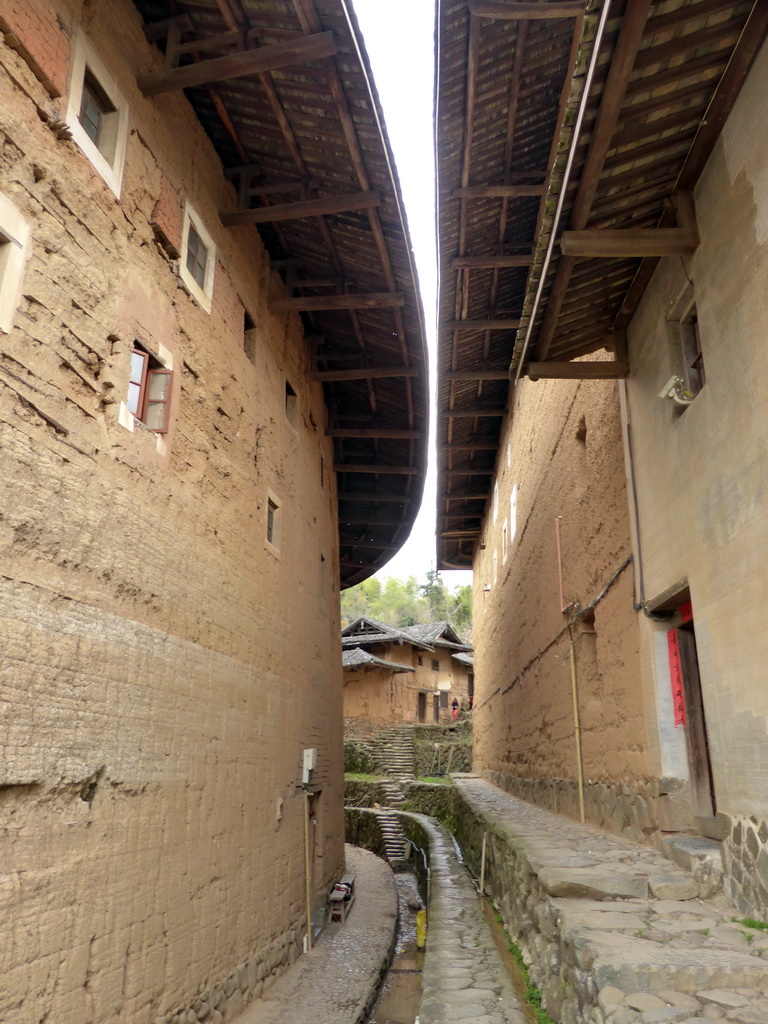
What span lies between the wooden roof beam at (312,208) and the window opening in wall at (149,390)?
2.63 meters

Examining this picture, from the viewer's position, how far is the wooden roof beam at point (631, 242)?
5992mm

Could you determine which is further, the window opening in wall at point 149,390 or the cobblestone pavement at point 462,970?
the window opening in wall at point 149,390

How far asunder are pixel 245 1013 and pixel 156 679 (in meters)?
3.82

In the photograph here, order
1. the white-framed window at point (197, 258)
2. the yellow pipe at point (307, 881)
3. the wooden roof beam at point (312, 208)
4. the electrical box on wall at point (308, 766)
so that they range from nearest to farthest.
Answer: the white-framed window at point (197, 258), the wooden roof beam at point (312, 208), the yellow pipe at point (307, 881), the electrical box on wall at point (308, 766)

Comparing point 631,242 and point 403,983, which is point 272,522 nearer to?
point 631,242

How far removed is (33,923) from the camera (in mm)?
4496

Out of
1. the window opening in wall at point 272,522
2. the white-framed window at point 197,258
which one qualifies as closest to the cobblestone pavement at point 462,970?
the window opening in wall at point 272,522

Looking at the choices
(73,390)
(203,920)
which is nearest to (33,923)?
(203,920)

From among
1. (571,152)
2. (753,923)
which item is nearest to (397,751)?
(753,923)

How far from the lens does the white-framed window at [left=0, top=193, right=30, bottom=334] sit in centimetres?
473

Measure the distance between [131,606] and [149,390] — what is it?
1.95 meters

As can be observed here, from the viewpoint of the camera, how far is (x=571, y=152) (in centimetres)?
543

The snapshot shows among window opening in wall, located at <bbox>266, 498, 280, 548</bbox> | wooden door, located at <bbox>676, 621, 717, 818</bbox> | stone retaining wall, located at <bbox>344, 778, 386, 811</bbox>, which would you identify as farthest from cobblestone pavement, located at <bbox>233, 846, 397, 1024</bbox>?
stone retaining wall, located at <bbox>344, 778, 386, 811</bbox>

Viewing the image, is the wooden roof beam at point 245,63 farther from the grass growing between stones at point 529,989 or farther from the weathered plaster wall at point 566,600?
the grass growing between stones at point 529,989
